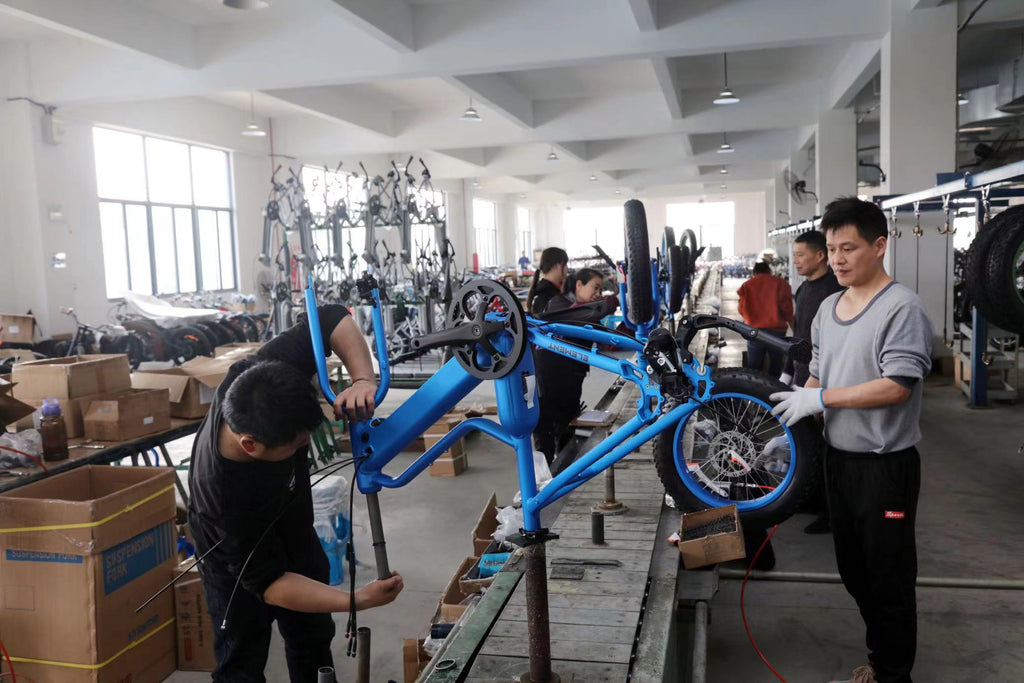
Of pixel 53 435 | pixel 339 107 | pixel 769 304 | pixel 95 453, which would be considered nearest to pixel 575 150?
pixel 339 107

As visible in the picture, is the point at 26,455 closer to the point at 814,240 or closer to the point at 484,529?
the point at 484,529

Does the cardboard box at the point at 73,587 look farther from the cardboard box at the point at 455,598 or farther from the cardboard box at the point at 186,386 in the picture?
the cardboard box at the point at 186,386

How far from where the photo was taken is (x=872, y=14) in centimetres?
712

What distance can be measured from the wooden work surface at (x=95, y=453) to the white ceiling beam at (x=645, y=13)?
4937 millimetres

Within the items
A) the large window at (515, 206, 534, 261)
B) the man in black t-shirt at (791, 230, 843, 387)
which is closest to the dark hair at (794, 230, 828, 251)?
the man in black t-shirt at (791, 230, 843, 387)

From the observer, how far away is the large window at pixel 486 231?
26.1 metres

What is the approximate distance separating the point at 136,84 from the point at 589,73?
5705 mm

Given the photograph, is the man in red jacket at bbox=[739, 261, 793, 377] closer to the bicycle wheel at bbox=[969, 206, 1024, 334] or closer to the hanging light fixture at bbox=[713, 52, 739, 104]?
the bicycle wheel at bbox=[969, 206, 1024, 334]

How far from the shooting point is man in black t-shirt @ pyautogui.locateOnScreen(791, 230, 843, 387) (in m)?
4.43

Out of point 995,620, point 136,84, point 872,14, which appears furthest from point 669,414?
point 136,84

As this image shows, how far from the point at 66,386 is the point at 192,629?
151cm

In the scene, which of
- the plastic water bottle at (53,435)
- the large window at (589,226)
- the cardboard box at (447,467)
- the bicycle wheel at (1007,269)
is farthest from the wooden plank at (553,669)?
the large window at (589,226)

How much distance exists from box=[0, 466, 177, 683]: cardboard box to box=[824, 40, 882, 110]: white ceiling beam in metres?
Answer: 8.17

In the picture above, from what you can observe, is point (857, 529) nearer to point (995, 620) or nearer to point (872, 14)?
point (995, 620)
